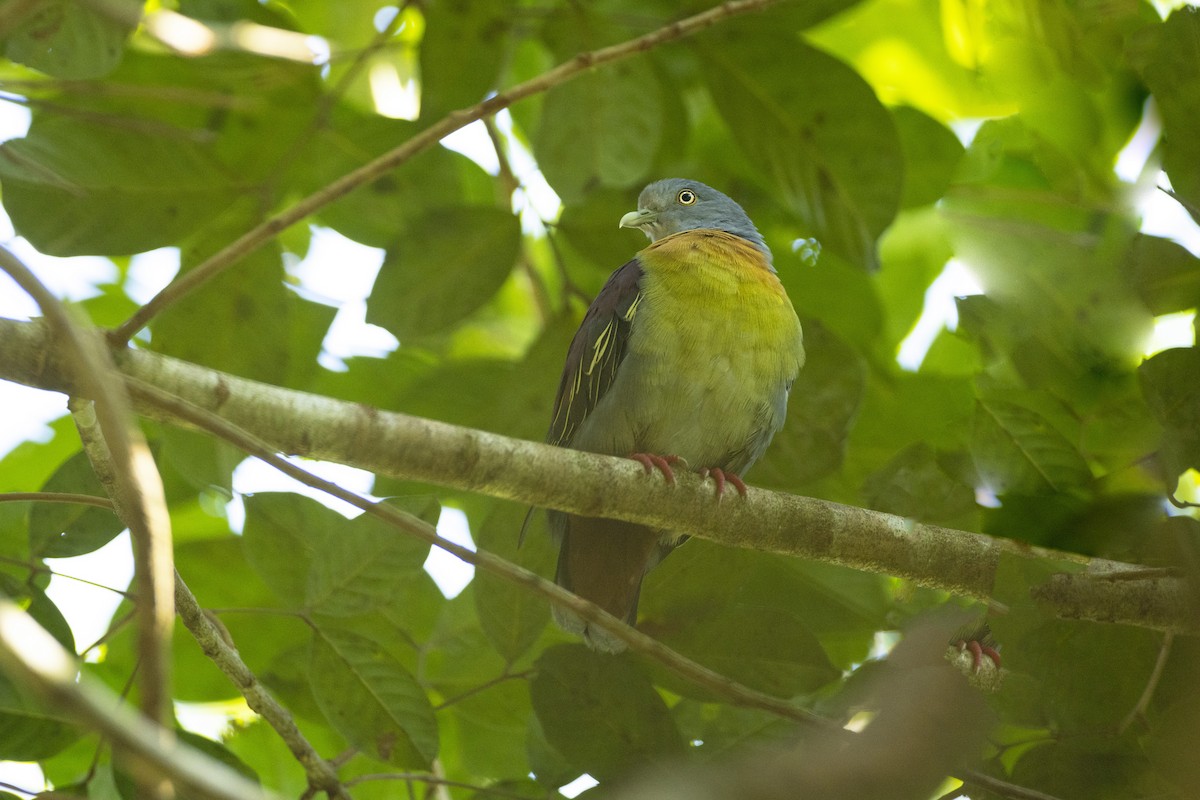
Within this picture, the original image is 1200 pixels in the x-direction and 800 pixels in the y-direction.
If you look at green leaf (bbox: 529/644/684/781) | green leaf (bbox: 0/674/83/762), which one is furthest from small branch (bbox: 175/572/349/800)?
green leaf (bbox: 529/644/684/781)

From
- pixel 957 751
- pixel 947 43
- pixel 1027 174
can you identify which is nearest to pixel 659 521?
pixel 957 751

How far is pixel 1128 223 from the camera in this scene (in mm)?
3168

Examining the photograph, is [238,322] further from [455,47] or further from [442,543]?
[442,543]

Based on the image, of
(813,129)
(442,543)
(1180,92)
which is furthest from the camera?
(813,129)

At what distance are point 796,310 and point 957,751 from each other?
2.64 metres

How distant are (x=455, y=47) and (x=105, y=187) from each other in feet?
4.48

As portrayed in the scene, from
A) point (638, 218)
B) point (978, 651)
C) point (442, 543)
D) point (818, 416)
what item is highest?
point (638, 218)

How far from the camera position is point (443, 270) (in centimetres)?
398

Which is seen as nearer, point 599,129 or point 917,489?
point 917,489

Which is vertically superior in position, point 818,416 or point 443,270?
point 443,270

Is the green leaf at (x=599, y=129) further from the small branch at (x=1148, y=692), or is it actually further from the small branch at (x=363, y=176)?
the small branch at (x=1148, y=692)

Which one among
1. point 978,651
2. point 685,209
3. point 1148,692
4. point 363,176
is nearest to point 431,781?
Result: point 978,651

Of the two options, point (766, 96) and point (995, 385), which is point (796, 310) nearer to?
point (766, 96)

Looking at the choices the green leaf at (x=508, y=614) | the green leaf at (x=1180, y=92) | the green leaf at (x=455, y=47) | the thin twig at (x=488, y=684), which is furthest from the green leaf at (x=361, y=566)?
the green leaf at (x=1180, y=92)
